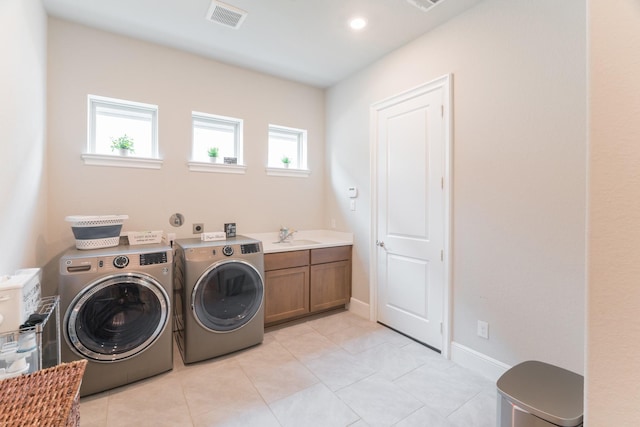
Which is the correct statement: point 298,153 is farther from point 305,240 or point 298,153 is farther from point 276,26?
point 276,26

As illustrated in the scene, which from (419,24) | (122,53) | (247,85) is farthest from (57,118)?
(419,24)

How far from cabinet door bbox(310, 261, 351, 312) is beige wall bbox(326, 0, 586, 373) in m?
1.29

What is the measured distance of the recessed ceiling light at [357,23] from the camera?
7.57 ft

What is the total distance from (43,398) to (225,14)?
2.55 meters

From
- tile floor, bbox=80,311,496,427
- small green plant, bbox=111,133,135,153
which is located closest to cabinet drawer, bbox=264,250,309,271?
tile floor, bbox=80,311,496,427

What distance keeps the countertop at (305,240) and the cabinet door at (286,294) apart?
23 cm

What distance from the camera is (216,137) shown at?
3119mm

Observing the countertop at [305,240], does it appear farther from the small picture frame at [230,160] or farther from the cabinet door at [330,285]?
the small picture frame at [230,160]

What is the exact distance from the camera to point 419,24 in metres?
2.35

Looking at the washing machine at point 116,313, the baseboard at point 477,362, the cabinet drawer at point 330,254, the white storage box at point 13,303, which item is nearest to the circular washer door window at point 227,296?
the washing machine at point 116,313

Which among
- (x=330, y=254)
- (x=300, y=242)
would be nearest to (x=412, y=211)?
(x=330, y=254)

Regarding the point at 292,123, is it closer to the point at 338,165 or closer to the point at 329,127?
the point at 329,127

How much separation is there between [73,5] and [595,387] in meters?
3.61

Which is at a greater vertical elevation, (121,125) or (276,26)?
(276,26)
